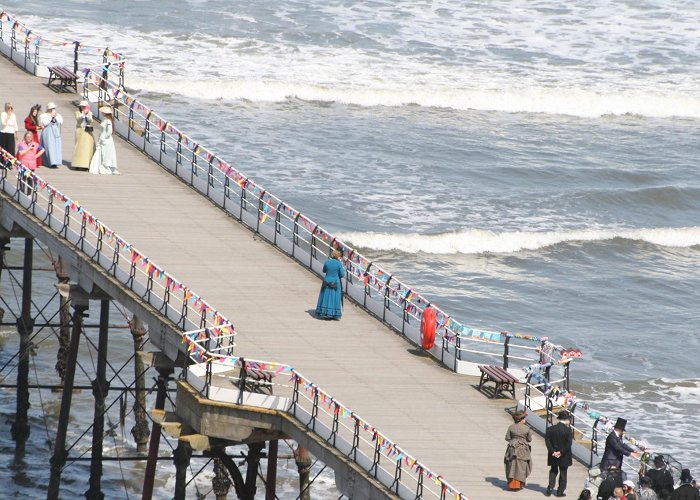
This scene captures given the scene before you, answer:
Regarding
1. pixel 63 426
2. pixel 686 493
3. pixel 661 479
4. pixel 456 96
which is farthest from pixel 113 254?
pixel 456 96

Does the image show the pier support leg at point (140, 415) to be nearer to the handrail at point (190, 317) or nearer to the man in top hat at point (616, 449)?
the handrail at point (190, 317)

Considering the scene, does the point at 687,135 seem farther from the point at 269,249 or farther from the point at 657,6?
the point at 269,249

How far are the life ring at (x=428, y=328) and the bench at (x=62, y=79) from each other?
14.3 metres

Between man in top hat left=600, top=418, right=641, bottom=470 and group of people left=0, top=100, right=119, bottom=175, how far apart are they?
13560 mm

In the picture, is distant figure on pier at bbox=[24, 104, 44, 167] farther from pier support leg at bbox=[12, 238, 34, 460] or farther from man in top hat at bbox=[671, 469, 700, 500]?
man in top hat at bbox=[671, 469, 700, 500]

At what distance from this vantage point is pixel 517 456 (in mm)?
21484

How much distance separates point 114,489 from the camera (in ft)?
103

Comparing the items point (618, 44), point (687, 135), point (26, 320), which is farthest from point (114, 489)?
point (618, 44)

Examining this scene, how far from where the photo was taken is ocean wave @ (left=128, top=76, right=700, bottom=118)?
62.6 m

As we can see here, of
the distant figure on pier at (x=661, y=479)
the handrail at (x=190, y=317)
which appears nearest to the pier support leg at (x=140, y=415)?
the handrail at (x=190, y=317)

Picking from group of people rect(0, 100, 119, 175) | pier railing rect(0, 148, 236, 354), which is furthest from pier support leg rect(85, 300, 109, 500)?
group of people rect(0, 100, 119, 175)

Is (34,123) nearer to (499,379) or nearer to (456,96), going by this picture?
(499,379)

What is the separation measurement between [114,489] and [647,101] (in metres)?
42.5

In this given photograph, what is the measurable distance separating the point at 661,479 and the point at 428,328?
18.1 ft
